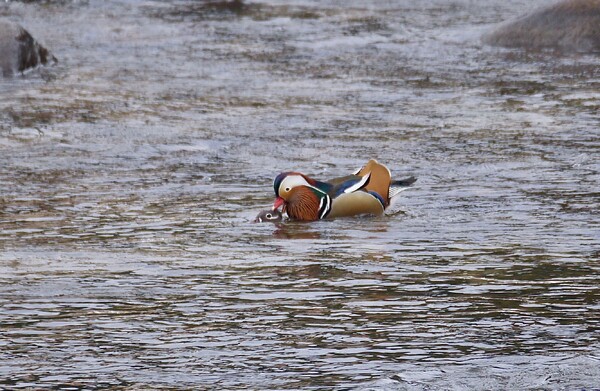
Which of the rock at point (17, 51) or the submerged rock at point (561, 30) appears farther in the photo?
the submerged rock at point (561, 30)

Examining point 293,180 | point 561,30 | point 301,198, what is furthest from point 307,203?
point 561,30

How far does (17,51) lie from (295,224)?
26.1 feet

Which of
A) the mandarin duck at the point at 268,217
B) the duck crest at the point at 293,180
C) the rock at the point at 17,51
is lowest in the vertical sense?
the mandarin duck at the point at 268,217

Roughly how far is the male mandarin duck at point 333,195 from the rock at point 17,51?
7.53 metres

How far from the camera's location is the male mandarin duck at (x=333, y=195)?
8625 millimetres

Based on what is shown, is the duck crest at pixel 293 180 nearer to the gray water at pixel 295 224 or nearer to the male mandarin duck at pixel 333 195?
the male mandarin duck at pixel 333 195

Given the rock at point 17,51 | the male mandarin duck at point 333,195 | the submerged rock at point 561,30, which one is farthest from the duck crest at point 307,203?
the submerged rock at point 561,30

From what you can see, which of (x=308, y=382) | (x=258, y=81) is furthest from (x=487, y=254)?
(x=258, y=81)

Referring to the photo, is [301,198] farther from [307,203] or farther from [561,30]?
[561,30]

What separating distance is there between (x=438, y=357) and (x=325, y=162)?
216 inches

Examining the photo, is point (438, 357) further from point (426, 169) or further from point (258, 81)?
point (258, 81)

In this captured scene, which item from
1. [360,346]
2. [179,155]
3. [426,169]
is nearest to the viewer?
[360,346]

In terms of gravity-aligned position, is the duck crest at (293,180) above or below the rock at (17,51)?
below

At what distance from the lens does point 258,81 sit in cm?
1502
